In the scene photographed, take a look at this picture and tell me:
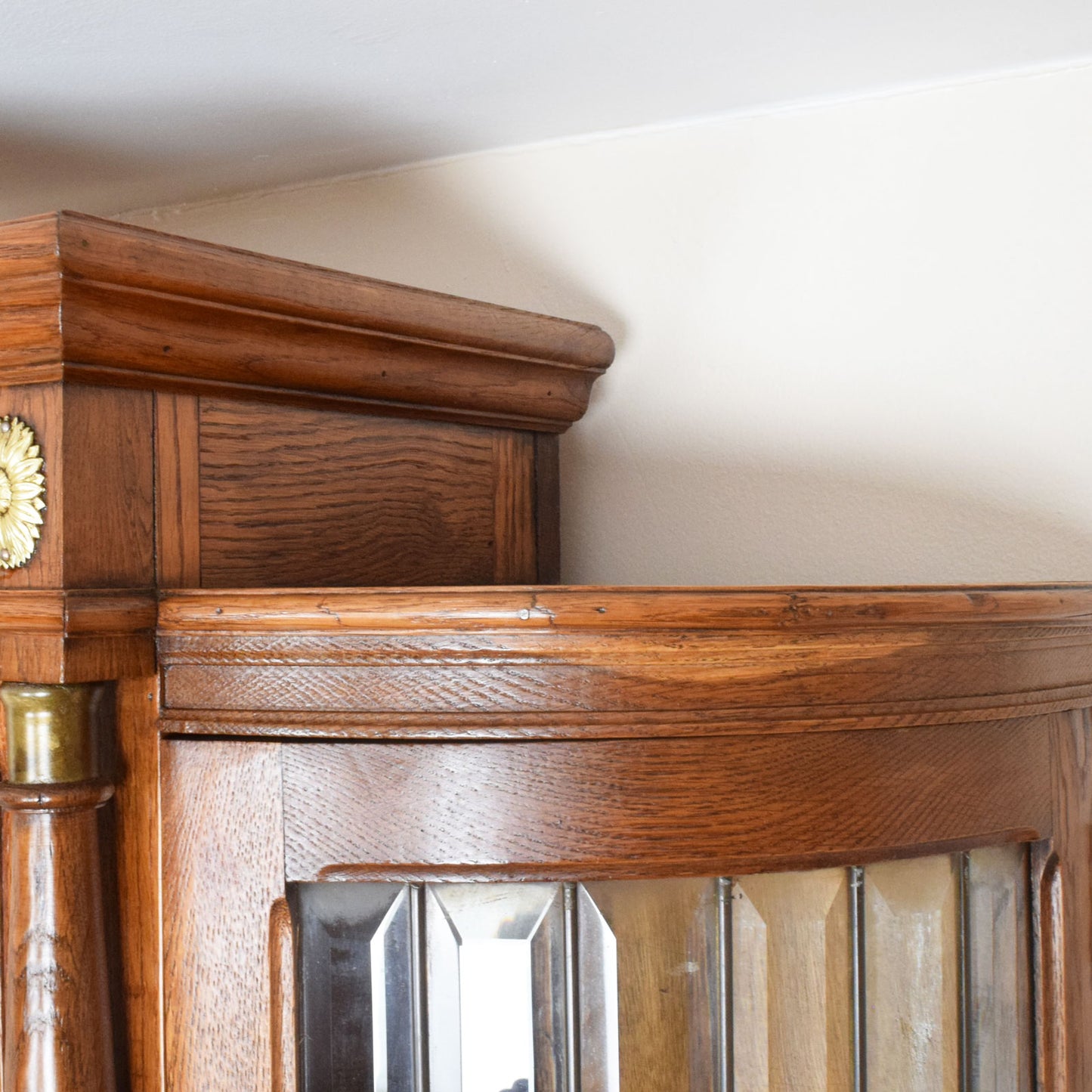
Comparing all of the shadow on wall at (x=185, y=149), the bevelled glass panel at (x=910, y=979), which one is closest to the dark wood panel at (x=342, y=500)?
the shadow on wall at (x=185, y=149)

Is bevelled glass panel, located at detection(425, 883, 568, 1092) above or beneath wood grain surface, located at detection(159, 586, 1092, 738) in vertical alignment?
beneath

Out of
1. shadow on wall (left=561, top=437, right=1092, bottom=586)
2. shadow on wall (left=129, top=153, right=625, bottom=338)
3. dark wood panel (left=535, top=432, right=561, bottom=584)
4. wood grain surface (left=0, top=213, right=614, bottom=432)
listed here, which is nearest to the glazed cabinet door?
wood grain surface (left=0, top=213, right=614, bottom=432)

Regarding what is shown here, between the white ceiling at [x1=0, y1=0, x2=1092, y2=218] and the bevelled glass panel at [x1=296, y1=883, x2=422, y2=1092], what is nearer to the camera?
the bevelled glass panel at [x1=296, y1=883, x2=422, y2=1092]

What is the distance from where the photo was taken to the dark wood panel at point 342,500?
88 centimetres

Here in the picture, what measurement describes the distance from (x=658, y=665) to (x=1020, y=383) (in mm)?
587

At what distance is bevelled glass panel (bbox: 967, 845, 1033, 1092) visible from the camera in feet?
2.50

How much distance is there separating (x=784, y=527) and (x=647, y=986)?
60 centimetres

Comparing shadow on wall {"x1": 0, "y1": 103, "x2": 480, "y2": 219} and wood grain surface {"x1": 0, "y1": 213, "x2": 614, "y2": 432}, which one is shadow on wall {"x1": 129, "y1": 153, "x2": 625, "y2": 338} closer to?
shadow on wall {"x1": 0, "y1": 103, "x2": 480, "y2": 219}

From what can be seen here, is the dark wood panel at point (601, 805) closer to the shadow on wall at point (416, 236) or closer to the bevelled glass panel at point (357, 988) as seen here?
the bevelled glass panel at point (357, 988)

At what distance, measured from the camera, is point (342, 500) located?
0.98 metres

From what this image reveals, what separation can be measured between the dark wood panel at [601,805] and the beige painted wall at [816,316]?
47cm

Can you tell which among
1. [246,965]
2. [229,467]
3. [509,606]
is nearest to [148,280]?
[229,467]

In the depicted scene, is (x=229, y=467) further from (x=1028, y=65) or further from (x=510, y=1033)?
(x=1028, y=65)

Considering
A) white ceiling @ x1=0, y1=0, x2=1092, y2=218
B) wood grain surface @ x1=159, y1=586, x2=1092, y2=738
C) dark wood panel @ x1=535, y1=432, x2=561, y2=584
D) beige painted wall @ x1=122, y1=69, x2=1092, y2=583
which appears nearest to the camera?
wood grain surface @ x1=159, y1=586, x2=1092, y2=738
